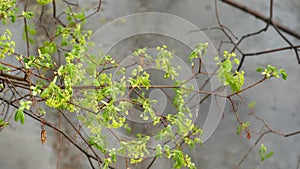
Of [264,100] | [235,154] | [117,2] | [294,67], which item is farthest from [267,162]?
[117,2]

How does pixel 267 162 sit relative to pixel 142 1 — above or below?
below

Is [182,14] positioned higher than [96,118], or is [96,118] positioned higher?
[182,14]

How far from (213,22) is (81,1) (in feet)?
1.91

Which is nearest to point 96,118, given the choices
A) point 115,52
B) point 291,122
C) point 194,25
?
A: point 115,52

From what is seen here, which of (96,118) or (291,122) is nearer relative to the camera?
(96,118)

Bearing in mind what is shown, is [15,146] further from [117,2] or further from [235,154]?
[235,154]

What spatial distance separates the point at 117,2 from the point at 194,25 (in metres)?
0.35

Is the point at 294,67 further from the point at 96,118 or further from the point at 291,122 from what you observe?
the point at 96,118

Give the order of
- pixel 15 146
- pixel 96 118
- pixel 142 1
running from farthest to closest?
pixel 142 1, pixel 15 146, pixel 96 118

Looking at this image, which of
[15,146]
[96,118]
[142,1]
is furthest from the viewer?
[142,1]

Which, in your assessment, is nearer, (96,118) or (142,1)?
(96,118)

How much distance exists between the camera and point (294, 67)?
2.03 m

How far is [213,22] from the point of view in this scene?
2.04 meters

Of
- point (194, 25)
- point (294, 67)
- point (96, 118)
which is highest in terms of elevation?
point (194, 25)
